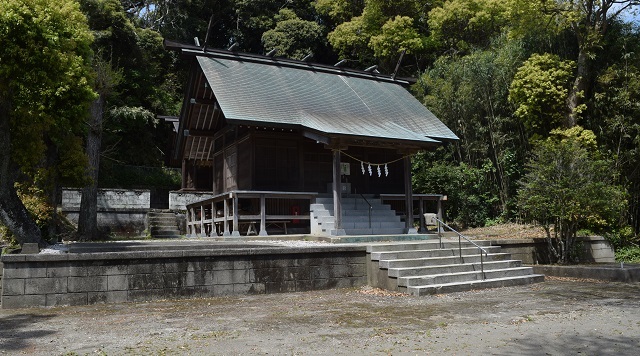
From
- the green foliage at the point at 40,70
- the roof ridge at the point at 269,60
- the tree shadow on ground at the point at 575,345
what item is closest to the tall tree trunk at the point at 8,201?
the green foliage at the point at 40,70

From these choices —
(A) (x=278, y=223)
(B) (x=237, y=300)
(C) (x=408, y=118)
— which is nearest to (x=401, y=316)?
(B) (x=237, y=300)

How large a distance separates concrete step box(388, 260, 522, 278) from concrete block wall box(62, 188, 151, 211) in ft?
51.6

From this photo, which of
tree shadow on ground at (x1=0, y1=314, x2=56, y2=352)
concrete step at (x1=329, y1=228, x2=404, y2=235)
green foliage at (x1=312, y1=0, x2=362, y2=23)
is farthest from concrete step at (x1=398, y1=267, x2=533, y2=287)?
green foliage at (x1=312, y1=0, x2=362, y2=23)

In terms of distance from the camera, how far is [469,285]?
9453 millimetres

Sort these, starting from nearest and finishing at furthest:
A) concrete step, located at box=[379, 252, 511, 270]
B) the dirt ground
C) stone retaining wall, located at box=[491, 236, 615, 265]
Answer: the dirt ground < concrete step, located at box=[379, 252, 511, 270] < stone retaining wall, located at box=[491, 236, 615, 265]

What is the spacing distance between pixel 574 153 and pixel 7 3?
13356mm

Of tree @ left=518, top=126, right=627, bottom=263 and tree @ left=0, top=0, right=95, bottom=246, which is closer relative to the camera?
tree @ left=0, top=0, right=95, bottom=246

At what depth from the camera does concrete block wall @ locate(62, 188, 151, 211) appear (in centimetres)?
2069

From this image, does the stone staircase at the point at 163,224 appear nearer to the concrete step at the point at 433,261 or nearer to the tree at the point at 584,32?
the concrete step at the point at 433,261

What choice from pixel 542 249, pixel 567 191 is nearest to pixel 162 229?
pixel 542 249

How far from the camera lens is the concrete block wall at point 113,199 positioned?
67.9 feet

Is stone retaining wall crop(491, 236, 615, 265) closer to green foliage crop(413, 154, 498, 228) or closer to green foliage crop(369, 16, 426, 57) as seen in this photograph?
green foliage crop(413, 154, 498, 228)

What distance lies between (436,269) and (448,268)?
0.33m

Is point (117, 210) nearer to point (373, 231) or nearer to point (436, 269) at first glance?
Result: point (373, 231)
